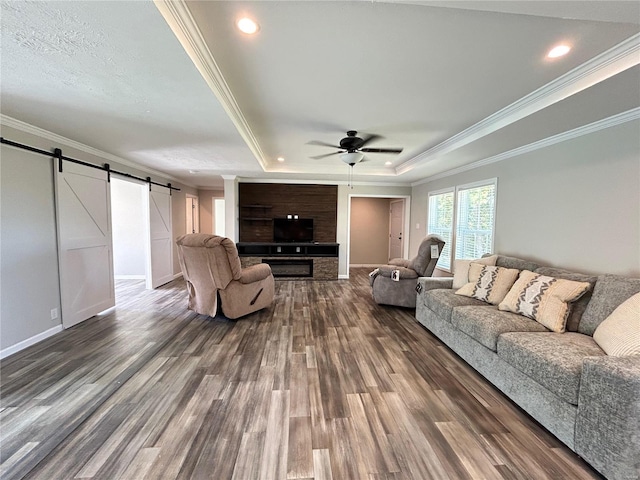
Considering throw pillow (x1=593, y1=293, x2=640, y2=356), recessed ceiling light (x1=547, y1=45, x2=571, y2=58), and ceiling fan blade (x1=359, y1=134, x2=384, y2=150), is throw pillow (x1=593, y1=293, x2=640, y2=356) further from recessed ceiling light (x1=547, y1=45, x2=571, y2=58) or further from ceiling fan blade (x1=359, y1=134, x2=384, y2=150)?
ceiling fan blade (x1=359, y1=134, x2=384, y2=150)

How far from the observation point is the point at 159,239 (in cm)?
555

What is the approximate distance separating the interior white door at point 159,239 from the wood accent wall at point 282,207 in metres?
1.59

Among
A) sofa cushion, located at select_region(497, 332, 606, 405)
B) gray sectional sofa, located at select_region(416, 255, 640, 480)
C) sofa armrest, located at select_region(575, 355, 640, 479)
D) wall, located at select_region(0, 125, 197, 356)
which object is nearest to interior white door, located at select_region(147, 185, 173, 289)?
wall, located at select_region(0, 125, 197, 356)

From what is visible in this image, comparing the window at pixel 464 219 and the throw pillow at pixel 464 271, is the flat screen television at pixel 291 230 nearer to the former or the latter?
the window at pixel 464 219

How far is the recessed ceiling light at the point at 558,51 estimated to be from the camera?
1.69 metres

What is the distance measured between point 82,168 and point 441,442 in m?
4.89

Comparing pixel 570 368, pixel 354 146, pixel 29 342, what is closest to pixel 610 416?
pixel 570 368

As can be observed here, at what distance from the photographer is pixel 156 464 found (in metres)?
1.47

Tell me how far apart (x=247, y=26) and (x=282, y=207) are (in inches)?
199

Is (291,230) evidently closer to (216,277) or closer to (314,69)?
(216,277)

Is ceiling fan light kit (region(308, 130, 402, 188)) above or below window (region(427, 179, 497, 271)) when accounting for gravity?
above

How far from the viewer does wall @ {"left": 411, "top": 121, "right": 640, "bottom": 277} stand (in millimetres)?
2359

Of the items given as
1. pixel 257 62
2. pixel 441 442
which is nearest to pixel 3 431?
pixel 441 442

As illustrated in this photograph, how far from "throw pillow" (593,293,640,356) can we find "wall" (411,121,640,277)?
80 centimetres
